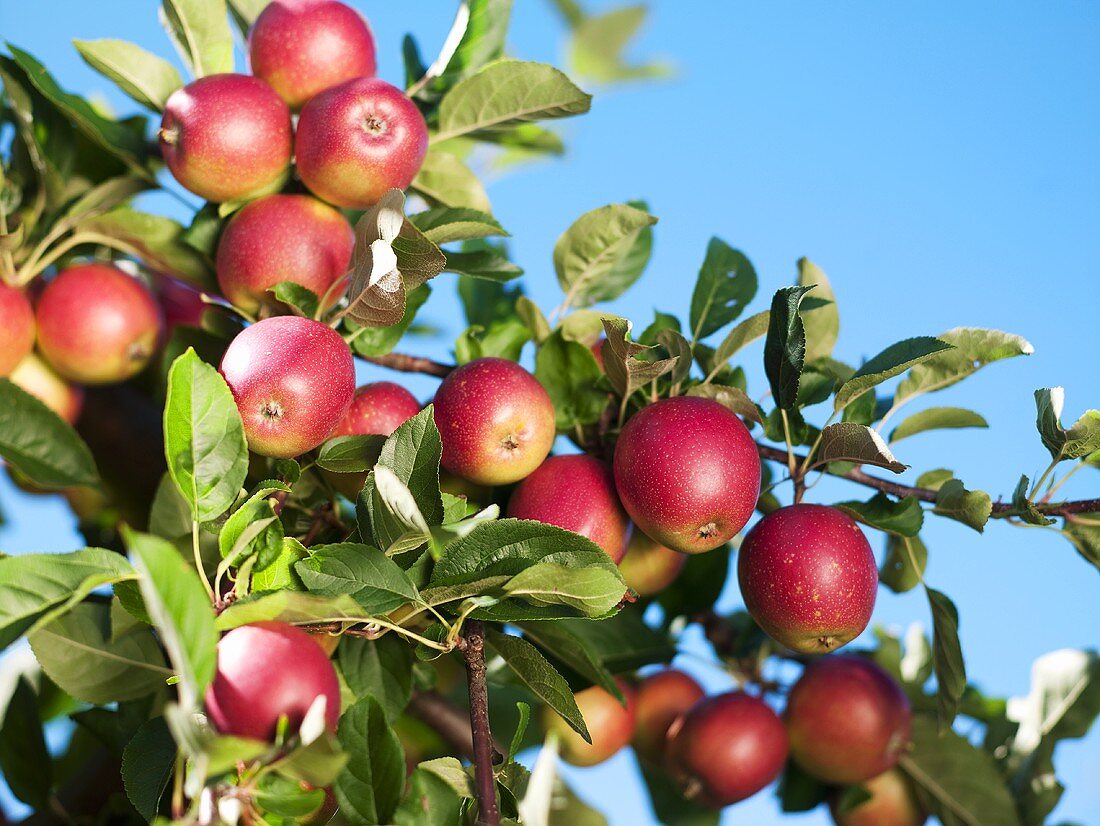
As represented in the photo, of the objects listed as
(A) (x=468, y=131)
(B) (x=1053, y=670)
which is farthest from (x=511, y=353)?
(B) (x=1053, y=670)

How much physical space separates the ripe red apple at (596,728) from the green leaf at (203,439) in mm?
739

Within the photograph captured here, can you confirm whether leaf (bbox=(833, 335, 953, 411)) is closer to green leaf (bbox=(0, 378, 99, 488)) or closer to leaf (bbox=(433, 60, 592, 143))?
leaf (bbox=(433, 60, 592, 143))

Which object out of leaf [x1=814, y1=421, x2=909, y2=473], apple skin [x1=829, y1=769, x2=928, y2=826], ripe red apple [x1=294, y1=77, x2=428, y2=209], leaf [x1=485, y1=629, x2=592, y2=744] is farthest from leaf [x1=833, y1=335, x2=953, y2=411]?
apple skin [x1=829, y1=769, x2=928, y2=826]

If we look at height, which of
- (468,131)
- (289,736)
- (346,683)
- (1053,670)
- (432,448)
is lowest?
(1053,670)

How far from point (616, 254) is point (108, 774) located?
99 cm

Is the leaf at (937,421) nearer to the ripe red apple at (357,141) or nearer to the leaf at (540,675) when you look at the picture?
the leaf at (540,675)

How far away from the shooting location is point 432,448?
863 millimetres

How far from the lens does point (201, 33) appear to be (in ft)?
4.05

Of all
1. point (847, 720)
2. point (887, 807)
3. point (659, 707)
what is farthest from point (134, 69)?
point (887, 807)

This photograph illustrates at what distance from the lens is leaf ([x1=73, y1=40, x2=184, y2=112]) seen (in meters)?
1.19

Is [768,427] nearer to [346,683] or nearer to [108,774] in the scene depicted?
[346,683]

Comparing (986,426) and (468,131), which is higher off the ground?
(468,131)

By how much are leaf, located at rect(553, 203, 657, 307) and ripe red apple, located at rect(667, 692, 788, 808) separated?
60cm

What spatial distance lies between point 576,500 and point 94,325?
27.6 inches
